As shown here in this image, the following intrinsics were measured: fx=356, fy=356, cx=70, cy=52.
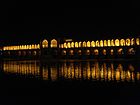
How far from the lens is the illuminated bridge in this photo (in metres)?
55.9

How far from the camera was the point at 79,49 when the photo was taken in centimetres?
6388

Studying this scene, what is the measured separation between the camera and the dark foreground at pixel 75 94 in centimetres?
1380

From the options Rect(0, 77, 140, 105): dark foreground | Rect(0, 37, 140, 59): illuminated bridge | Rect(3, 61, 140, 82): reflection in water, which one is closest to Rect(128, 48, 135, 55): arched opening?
Rect(0, 37, 140, 59): illuminated bridge

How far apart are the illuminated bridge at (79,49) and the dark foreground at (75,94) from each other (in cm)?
3474

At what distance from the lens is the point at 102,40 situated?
61.2m

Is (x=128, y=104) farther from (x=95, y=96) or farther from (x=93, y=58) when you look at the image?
(x=93, y=58)

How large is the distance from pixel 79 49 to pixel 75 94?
4785 centimetres

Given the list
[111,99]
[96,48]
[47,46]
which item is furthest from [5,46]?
[111,99]

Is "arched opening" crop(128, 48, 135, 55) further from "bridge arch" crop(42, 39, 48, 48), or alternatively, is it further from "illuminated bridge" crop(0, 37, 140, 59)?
"bridge arch" crop(42, 39, 48, 48)

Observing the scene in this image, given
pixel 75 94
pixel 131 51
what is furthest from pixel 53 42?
pixel 75 94

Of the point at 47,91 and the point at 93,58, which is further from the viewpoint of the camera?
the point at 93,58

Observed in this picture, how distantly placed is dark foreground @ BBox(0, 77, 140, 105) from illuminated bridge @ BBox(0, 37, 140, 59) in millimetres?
34742

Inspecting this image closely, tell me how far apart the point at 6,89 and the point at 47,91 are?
227 cm

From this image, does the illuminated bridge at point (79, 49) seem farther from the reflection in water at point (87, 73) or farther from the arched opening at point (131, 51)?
the reflection in water at point (87, 73)
